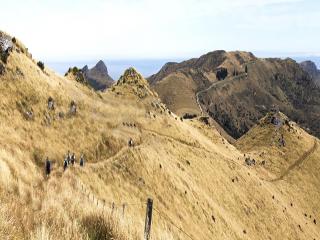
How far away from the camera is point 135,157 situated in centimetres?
5553

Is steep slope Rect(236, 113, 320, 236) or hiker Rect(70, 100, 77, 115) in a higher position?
hiker Rect(70, 100, 77, 115)

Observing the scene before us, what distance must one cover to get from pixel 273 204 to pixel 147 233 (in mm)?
79257

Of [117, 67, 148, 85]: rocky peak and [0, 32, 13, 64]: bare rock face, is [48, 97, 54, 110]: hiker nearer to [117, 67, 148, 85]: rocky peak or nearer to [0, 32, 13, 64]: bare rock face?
[0, 32, 13, 64]: bare rock face

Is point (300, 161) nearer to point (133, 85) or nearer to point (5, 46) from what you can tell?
point (133, 85)

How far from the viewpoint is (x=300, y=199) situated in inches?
4035

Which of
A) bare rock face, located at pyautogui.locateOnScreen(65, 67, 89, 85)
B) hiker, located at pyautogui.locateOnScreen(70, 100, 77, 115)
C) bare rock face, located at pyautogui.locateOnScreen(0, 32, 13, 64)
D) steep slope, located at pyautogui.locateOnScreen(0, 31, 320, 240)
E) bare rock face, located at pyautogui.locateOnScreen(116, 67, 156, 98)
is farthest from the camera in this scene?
bare rock face, located at pyautogui.locateOnScreen(116, 67, 156, 98)

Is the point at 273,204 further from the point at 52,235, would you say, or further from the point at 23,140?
the point at 52,235

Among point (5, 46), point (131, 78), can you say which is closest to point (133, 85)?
point (131, 78)

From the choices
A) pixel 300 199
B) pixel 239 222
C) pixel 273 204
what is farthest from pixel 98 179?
pixel 300 199

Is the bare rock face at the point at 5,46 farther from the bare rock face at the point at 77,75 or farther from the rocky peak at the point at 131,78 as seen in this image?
the rocky peak at the point at 131,78

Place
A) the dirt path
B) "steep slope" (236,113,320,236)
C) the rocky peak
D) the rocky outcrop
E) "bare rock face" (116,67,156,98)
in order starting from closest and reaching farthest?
the rocky outcrop
"bare rock face" (116,67,156,98)
the rocky peak
"steep slope" (236,113,320,236)
the dirt path

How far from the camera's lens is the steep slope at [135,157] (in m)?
44.8

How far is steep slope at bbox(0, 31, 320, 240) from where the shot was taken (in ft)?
147

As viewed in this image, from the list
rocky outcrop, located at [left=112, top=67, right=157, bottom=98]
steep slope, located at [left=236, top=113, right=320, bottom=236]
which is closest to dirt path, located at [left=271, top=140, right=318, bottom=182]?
steep slope, located at [left=236, top=113, right=320, bottom=236]
